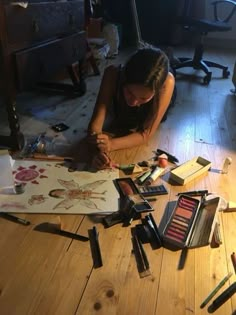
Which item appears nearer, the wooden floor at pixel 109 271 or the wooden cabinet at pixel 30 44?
the wooden floor at pixel 109 271

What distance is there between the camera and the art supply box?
1.16 m

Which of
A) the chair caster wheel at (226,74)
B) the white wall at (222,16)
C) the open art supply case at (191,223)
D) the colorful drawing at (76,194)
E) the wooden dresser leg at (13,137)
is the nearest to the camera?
the open art supply case at (191,223)

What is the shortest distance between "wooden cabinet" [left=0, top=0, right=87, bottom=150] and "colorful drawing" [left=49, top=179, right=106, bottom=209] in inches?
13.6

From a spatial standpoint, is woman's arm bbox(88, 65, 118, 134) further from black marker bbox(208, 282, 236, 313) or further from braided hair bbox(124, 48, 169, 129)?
black marker bbox(208, 282, 236, 313)

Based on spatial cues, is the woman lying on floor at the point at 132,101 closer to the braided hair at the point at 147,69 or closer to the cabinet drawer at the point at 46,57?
the braided hair at the point at 147,69

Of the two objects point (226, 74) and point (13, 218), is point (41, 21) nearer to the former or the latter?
point (13, 218)

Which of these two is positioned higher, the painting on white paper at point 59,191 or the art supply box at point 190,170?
the painting on white paper at point 59,191

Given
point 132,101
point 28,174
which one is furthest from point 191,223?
point 28,174

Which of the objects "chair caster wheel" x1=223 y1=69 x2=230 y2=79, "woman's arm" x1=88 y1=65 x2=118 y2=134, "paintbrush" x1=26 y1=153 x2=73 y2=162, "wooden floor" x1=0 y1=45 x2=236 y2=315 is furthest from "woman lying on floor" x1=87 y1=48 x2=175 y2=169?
"chair caster wheel" x1=223 y1=69 x2=230 y2=79

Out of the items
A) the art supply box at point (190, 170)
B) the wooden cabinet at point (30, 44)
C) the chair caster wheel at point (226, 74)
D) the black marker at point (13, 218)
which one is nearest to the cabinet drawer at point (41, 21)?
the wooden cabinet at point (30, 44)

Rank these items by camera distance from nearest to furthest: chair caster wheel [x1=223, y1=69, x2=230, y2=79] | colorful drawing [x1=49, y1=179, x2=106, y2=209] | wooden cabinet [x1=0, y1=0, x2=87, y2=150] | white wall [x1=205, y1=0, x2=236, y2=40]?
colorful drawing [x1=49, y1=179, x2=106, y2=209], wooden cabinet [x1=0, y1=0, x2=87, y2=150], chair caster wheel [x1=223, y1=69, x2=230, y2=79], white wall [x1=205, y1=0, x2=236, y2=40]

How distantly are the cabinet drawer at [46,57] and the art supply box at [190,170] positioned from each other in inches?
26.5

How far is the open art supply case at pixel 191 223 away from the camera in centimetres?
89

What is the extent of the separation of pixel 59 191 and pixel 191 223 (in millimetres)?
424
